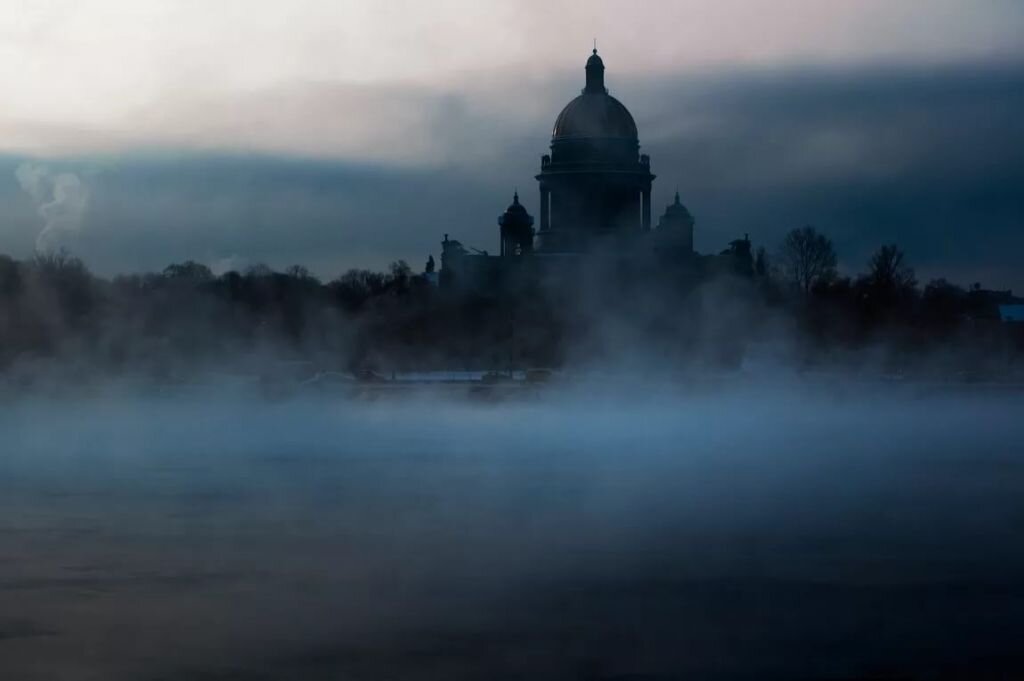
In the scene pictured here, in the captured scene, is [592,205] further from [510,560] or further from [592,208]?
[510,560]

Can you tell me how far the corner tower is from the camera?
109312 mm

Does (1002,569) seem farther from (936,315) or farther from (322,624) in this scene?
(936,315)

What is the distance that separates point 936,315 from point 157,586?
76954 mm

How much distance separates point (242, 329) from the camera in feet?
258

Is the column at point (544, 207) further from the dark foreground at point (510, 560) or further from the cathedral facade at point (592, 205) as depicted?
the dark foreground at point (510, 560)

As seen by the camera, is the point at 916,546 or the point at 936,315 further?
the point at 936,315

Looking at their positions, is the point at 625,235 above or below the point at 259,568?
above

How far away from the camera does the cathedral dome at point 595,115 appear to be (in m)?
110

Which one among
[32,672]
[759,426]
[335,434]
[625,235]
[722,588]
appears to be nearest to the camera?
[32,672]

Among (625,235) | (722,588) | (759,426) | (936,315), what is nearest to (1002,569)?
(722,588)

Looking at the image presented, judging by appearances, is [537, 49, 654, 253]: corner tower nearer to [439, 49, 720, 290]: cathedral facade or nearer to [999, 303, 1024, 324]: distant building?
[439, 49, 720, 290]: cathedral facade

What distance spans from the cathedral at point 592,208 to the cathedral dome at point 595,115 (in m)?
0.06

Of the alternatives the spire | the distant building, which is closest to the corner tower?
the spire

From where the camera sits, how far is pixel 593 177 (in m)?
109
